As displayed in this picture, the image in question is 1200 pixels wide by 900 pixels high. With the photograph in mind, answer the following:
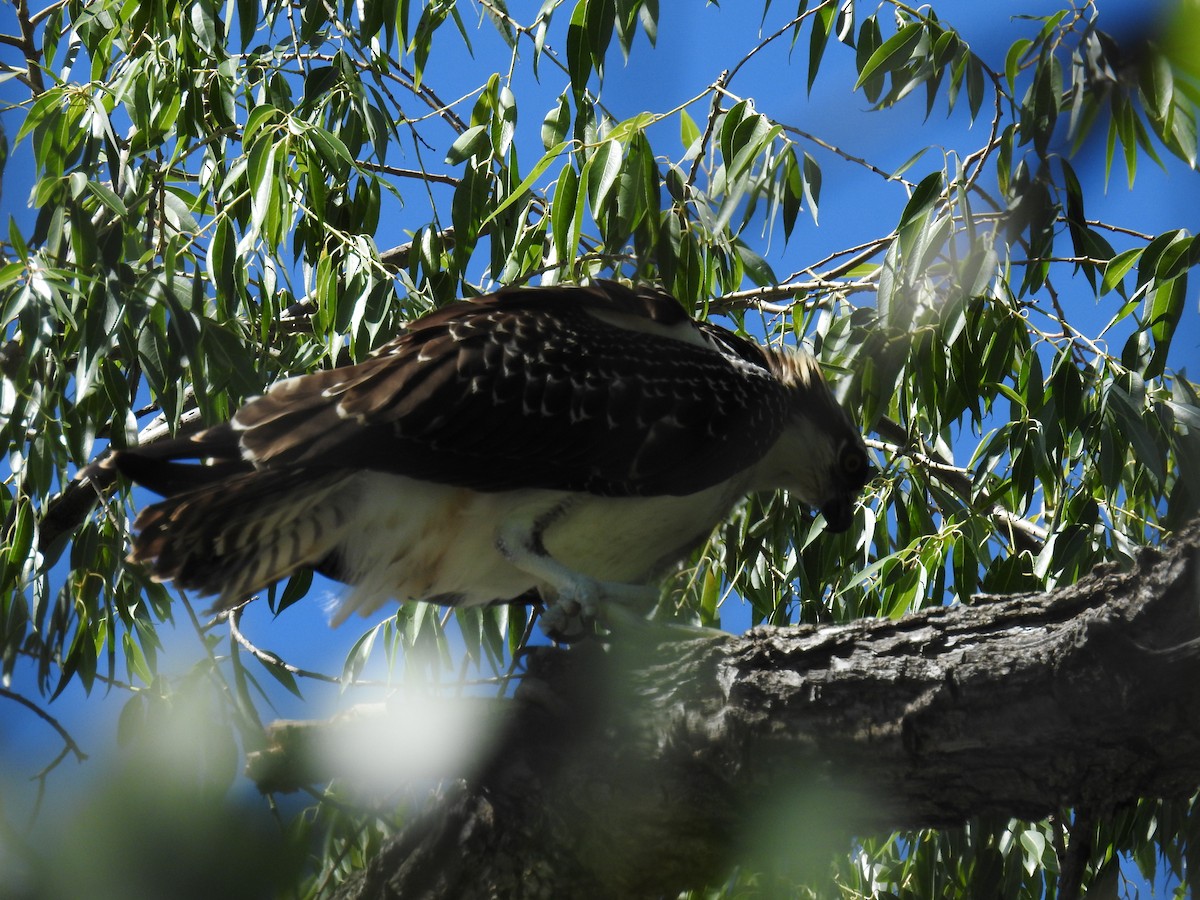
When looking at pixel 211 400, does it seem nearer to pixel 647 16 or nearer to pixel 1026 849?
pixel 647 16

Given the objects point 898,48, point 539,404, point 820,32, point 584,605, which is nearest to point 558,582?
point 584,605

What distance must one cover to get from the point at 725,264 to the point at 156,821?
127 inches

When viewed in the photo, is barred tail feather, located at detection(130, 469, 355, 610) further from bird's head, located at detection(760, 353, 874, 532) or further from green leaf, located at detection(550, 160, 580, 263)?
bird's head, located at detection(760, 353, 874, 532)

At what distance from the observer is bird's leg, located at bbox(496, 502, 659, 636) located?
2.59 meters

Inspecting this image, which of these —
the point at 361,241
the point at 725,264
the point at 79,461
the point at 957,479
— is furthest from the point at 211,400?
the point at 957,479

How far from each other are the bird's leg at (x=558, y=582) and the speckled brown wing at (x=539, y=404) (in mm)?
117

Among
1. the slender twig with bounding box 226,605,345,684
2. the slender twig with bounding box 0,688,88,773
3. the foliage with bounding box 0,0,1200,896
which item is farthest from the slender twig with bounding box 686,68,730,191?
the slender twig with bounding box 0,688,88,773

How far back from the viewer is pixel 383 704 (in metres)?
2.01

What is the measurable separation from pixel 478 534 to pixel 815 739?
1.21m

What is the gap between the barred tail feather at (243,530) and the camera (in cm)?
248

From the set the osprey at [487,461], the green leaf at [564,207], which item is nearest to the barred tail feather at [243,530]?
the osprey at [487,461]

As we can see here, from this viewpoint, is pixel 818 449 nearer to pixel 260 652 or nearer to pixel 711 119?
pixel 711 119

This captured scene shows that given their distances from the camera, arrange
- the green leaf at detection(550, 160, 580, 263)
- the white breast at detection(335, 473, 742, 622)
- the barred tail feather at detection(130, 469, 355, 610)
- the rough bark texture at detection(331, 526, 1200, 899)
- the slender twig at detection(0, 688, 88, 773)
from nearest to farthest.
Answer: the slender twig at detection(0, 688, 88, 773)
the rough bark texture at detection(331, 526, 1200, 899)
the barred tail feather at detection(130, 469, 355, 610)
the white breast at detection(335, 473, 742, 622)
the green leaf at detection(550, 160, 580, 263)

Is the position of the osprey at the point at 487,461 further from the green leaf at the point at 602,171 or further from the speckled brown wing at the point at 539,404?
the green leaf at the point at 602,171
